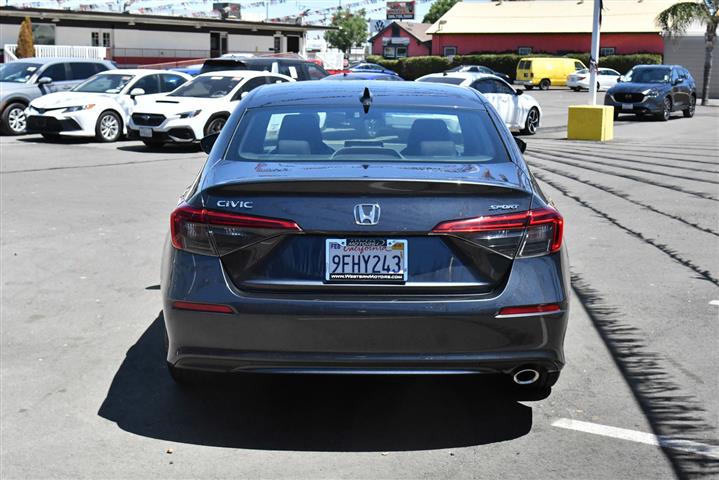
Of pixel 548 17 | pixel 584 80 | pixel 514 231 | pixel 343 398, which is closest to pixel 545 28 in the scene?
pixel 548 17

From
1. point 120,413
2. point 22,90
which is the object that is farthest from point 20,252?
point 22,90

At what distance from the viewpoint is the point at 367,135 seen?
17.5 ft

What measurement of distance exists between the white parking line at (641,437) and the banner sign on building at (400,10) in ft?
475

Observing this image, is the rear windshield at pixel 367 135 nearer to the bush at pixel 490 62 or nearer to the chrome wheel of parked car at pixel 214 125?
the chrome wheel of parked car at pixel 214 125

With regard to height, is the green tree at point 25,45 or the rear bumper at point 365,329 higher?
the green tree at point 25,45

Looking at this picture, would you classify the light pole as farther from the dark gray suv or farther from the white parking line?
the white parking line

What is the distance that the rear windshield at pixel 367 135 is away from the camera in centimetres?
495

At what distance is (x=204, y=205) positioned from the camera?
14.3ft

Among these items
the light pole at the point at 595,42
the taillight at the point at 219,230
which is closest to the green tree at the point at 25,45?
the light pole at the point at 595,42

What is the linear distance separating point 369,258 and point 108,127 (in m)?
17.1

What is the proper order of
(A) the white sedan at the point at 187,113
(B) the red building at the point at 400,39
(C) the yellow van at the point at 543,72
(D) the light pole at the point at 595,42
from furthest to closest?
(B) the red building at the point at 400,39 → (C) the yellow van at the point at 543,72 → (D) the light pole at the point at 595,42 → (A) the white sedan at the point at 187,113

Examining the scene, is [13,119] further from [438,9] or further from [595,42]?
[438,9]

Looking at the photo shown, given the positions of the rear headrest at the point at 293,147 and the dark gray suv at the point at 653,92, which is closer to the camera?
the rear headrest at the point at 293,147

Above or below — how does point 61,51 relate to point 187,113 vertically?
above
